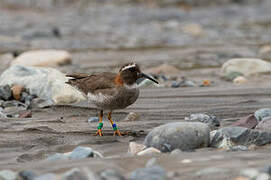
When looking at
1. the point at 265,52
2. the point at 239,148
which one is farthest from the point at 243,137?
the point at 265,52

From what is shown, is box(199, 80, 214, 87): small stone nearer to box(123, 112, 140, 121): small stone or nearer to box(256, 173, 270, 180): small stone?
box(123, 112, 140, 121): small stone

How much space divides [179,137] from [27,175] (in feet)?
5.03

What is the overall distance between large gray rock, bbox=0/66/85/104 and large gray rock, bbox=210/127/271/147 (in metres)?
2.79

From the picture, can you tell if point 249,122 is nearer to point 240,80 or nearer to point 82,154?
point 82,154

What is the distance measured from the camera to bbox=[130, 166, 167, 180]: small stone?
3.48 metres

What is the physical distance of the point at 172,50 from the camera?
49.0 ft

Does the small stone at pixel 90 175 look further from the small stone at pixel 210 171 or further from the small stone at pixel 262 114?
the small stone at pixel 262 114

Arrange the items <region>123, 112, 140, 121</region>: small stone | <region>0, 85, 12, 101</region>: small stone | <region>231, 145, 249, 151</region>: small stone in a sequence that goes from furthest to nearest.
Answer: <region>0, 85, 12, 101</region>: small stone < <region>123, 112, 140, 121</region>: small stone < <region>231, 145, 249, 151</region>: small stone

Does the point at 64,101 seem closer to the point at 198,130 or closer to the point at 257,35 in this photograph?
the point at 198,130

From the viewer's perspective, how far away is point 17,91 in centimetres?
818

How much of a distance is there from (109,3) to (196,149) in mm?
23631

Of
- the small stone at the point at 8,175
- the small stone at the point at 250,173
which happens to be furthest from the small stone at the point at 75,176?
the small stone at the point at 250,173

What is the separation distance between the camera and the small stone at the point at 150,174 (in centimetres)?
348

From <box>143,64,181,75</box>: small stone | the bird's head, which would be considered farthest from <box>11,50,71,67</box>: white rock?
the bird's head
